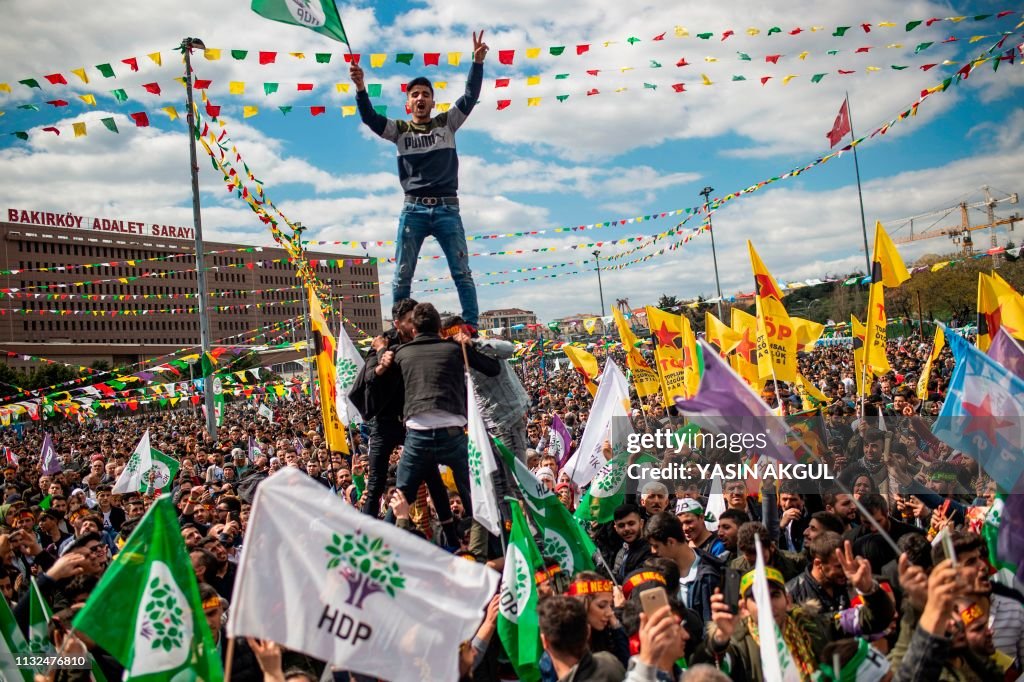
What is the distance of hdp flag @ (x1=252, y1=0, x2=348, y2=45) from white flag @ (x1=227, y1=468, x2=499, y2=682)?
495cm

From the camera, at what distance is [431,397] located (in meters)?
5.63

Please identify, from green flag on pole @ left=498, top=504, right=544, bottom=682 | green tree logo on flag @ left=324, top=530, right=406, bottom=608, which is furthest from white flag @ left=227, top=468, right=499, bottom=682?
green flag on pole @ left=498, top=504, right=544, bottom=682

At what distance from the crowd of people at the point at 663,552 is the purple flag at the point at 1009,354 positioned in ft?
3.27

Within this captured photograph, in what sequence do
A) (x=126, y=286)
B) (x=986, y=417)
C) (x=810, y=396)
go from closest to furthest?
(x=986, y=417)
(x=810, y=396)
(x=126, y=286)

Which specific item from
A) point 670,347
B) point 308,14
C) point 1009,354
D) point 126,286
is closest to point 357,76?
point 308,14

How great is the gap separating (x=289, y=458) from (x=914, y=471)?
29.2 ft

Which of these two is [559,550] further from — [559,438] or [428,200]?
[559,438]

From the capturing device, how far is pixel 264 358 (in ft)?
298

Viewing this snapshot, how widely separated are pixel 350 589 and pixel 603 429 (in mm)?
4832

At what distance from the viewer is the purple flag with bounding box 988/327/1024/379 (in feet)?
21.5

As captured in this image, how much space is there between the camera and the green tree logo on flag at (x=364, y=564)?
3.42m

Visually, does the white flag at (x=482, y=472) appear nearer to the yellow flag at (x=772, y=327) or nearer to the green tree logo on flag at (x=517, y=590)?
the green tree logo on flag at (x=517, y=590)

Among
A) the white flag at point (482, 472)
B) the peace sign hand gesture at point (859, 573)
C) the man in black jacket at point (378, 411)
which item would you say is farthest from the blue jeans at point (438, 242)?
the peace sign hand gesture at point (859, 573)

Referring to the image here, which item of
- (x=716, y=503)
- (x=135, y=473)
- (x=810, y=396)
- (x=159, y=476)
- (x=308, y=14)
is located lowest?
(x=716, y=503)
